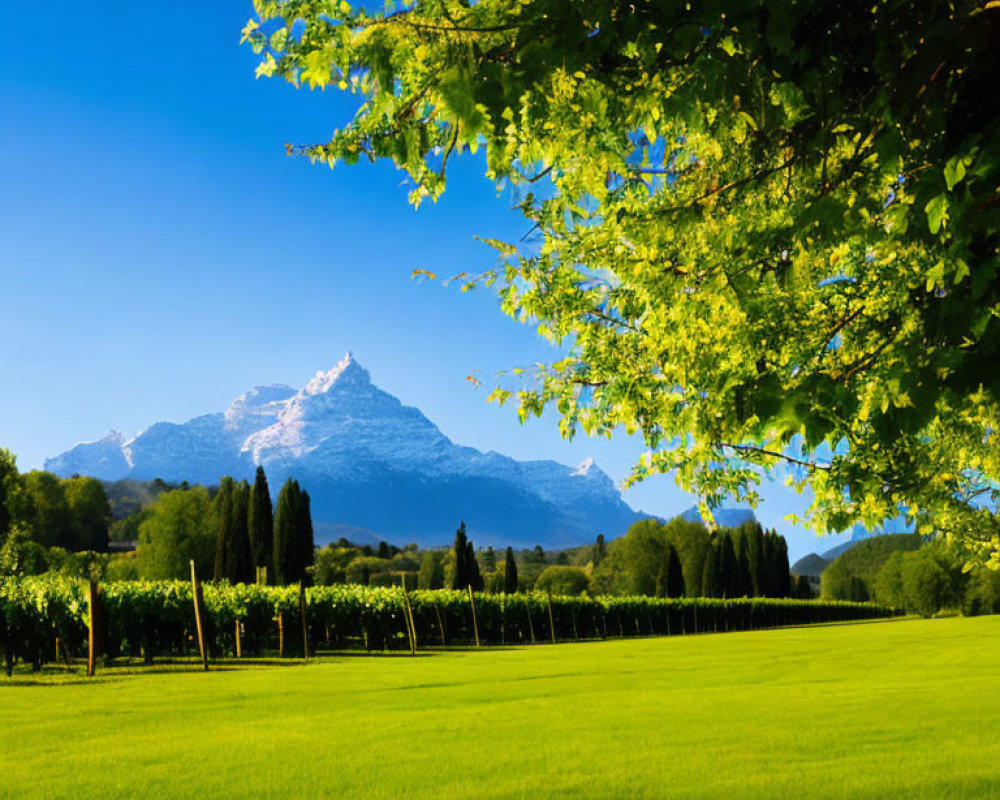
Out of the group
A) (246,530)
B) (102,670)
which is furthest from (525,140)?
(246,530)

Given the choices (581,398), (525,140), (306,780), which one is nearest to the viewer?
(525,140)

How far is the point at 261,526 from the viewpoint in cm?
6556

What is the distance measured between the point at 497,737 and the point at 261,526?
58386 mm

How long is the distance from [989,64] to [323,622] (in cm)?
3337

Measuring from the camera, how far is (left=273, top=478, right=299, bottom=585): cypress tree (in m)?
64.2

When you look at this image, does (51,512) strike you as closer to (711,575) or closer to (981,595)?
(711,575)

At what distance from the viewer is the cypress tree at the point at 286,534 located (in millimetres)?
64250

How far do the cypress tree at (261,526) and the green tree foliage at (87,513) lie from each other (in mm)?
89455

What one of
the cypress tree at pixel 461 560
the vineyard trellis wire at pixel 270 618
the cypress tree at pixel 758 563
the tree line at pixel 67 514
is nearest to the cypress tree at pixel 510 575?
the cypress tree at pixel 461 560

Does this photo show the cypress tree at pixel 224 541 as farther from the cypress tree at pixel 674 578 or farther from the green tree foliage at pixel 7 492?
the cypress tree at pixel 674 578

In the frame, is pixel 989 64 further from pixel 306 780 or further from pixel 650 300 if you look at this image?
pixel 306 780

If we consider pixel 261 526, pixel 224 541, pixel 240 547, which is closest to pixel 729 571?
pixel 261 526

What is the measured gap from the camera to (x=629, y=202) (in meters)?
6.93

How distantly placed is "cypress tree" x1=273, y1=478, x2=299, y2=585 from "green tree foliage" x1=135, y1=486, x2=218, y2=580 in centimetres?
3587
